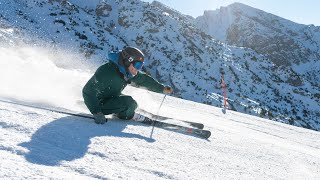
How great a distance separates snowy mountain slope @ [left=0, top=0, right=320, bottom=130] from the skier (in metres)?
66.8

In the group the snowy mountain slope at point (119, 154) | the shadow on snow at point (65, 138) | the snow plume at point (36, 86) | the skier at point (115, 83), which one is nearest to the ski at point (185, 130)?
the snowy mountain slope at point (119, 154)

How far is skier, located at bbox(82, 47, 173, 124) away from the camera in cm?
482

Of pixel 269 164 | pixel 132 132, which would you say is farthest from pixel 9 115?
pixel 269 164

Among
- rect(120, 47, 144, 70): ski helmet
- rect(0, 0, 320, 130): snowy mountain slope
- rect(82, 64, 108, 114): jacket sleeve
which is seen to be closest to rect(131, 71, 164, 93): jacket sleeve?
rect(120, 47, 144, 70): ski helmet

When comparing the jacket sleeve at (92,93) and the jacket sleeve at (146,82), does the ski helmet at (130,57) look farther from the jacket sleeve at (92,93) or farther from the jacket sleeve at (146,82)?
the jacket sleeve at (146,82)

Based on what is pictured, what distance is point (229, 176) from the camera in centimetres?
321

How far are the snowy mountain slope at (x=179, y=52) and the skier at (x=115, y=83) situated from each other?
6685 centimetres

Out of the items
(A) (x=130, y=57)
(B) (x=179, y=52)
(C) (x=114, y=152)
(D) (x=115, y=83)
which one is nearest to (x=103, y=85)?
(D) (x=115, y=83)

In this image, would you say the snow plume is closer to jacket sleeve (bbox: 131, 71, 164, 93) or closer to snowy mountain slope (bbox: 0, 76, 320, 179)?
snowy mountain slope (bbox: 0, 76, 320, 179)

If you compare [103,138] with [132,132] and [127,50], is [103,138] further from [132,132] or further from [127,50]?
[127,50]

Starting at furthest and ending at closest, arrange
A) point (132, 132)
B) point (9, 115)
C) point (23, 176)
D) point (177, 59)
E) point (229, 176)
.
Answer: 1. point (177, 59)
2. point (132, 132)
3. point (9, 115)
4. point (229, 176)
5. point (23, 176)

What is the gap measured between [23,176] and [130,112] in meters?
2.94

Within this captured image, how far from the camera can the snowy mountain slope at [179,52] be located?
79650 mm

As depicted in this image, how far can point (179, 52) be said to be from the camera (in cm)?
12400
